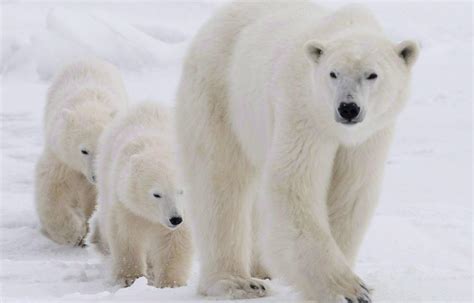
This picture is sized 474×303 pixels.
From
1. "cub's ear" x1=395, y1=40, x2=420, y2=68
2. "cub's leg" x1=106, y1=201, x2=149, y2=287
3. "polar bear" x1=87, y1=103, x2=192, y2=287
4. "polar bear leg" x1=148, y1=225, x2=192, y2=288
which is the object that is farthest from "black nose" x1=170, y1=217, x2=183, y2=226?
"cub's ear" x1=395, y1=40, x2=420, y2=68

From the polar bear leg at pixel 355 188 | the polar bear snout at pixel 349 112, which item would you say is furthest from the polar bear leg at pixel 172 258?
the polar bear snout at pixel 349 112

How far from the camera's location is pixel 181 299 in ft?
13.2

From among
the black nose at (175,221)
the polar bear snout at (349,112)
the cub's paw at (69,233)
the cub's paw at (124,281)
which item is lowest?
the cub's paw at (124,281)

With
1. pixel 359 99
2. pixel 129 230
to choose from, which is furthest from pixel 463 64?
pixel 359 99

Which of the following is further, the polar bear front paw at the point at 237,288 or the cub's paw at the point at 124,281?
the cub's paw at the point at 124,281

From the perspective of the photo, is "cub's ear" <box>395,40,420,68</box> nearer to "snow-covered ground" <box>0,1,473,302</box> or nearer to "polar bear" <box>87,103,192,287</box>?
"snow-covered ground" <box>0,1,473,302</box>

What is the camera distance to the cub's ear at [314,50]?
3489 millimetres

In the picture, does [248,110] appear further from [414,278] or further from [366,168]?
[414,278]

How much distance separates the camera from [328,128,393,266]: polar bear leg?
3729 millimetres

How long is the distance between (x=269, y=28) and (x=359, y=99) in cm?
91

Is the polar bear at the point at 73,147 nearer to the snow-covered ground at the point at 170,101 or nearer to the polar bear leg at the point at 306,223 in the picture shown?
the snow-covered ground at the point at 170,101

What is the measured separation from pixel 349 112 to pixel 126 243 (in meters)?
2.86

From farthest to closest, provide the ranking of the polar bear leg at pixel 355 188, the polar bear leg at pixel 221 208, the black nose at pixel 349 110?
the polar bear leg at pixel 221 208, the polar bear leg at pixel 355 188, the black nose at pixel 349 110

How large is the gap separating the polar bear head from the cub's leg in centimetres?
264
